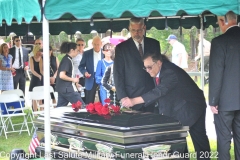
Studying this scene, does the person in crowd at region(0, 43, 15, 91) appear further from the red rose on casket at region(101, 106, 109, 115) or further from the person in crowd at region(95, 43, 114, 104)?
the red rose on casket at region(101, 106, 109, 115)

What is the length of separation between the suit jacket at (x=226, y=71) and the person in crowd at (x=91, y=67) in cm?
466

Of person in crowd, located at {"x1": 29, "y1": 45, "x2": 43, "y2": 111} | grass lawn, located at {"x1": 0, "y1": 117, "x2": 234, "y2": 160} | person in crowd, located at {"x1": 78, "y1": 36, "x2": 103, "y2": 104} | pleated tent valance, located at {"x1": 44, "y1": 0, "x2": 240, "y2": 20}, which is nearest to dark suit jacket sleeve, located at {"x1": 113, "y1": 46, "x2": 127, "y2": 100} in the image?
pleated tent valance, located at {"x1": 44, "y1": 0, "x2": 240, "y2": 20}

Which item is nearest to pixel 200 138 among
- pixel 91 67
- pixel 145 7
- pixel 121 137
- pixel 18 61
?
pixel 121 137

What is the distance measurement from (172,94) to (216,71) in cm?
54

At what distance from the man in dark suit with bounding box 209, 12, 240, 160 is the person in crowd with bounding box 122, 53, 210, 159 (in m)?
0.22

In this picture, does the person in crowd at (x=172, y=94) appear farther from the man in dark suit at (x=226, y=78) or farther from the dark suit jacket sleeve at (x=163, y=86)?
the man in dark suit at (x=226, y=78)

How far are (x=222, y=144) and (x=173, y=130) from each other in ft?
3.66

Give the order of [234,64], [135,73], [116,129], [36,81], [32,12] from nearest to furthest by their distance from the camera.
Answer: [116,129], [32,12], [234,64], [135,73], [36,81]

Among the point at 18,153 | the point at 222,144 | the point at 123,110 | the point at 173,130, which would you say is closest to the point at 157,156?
the point at 173,130

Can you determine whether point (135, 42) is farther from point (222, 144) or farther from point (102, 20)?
point (102, 20)

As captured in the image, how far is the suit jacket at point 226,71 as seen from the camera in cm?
546

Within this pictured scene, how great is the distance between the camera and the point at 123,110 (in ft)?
18.1

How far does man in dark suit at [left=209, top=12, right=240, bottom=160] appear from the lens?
5465mm

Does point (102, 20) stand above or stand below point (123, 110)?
above
